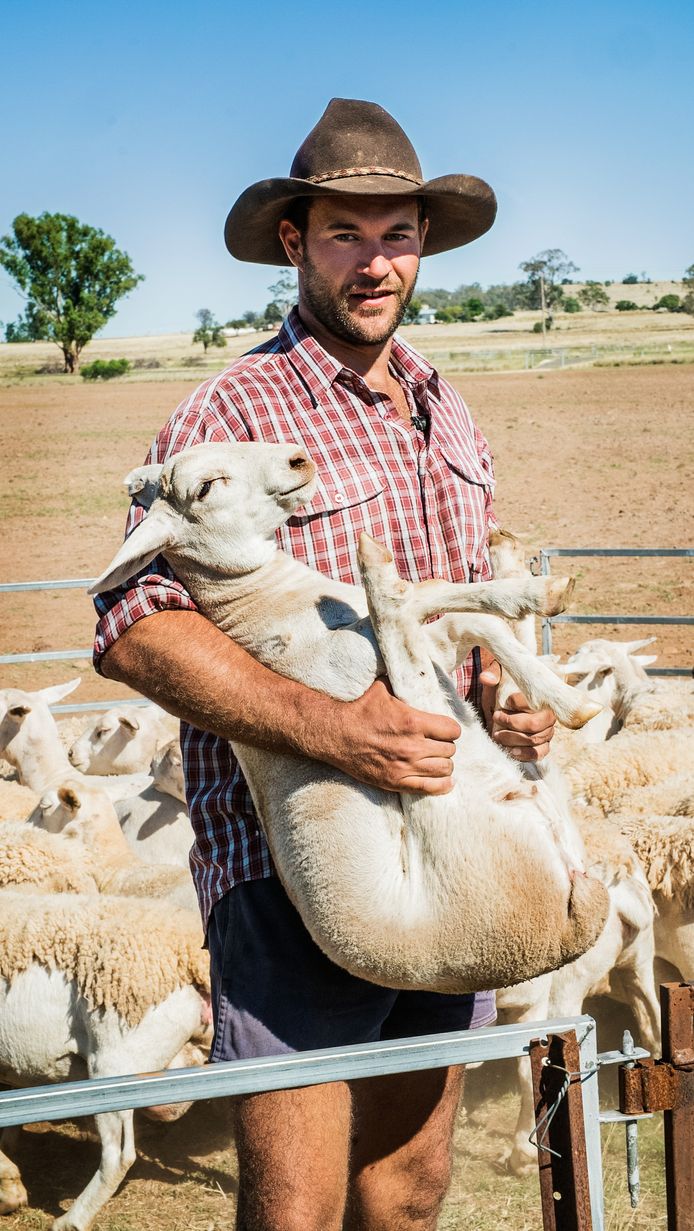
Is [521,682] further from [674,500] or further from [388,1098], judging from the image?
[674,500]

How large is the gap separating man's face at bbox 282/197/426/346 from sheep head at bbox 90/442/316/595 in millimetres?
380

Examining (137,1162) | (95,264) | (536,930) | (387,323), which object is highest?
(95,264)

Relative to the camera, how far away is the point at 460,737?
7.38ft

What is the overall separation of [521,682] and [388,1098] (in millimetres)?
1029

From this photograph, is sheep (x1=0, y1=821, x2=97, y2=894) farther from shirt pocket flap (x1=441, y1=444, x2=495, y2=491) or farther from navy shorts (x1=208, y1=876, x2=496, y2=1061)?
shirt pocket flap (x1=441, y1=444, x2=495, y2=491)

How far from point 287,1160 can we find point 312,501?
1304mm

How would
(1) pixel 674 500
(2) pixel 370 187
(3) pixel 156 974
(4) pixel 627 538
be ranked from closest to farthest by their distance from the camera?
1. (2) pixel 370 187
2. (3) pixel 156 974
3. (4) pixel 627 538
4. (1) pixel 674 500

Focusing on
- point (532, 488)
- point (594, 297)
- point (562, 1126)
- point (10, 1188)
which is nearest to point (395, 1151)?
point (562, 1126)

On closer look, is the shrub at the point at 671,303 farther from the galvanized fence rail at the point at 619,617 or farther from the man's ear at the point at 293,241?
the man's ear at the point at 293,241

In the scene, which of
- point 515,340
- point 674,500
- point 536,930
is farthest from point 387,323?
point 515,340

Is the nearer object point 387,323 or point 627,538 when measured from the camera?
point 387,323

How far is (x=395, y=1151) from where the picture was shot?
8.46ft

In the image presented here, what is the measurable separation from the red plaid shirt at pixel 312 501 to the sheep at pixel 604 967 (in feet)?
6.33

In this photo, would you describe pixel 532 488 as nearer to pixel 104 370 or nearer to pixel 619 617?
pixel 619 617
